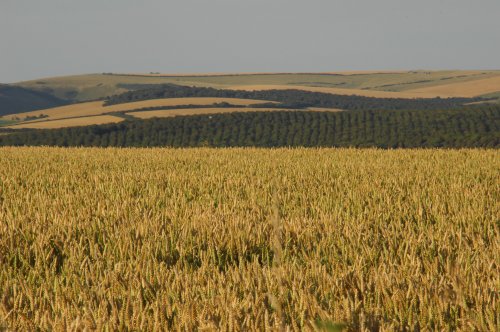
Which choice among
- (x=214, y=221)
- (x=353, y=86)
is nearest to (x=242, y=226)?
(x=214, y=221)

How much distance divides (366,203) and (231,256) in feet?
11.1

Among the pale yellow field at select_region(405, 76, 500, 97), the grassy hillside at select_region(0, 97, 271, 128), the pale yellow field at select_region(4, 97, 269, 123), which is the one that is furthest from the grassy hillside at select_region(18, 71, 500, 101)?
the grassy hillside at select_region(0, 97, 271, 128)

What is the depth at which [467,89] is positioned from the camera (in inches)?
4439

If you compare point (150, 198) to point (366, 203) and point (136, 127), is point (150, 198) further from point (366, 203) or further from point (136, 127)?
point (136, 127)

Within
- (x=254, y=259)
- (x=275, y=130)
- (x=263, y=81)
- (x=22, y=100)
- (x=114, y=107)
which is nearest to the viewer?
(x=254, y=259)

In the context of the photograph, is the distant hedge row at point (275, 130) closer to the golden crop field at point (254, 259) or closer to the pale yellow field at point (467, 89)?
the golden crop field at point (254, 259)

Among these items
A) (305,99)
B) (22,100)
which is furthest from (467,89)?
(22,100)

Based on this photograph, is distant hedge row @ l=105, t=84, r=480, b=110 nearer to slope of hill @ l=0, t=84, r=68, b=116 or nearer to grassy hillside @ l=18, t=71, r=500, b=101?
grassy hillside @ l=18, t=71, r=500, b=101

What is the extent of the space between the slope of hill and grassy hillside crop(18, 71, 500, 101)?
6.05m

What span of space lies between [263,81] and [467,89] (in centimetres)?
5603

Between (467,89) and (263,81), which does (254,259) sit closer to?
(467,89)

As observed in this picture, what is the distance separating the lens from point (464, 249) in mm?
4750

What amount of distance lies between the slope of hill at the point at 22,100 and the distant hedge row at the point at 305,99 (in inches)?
2287

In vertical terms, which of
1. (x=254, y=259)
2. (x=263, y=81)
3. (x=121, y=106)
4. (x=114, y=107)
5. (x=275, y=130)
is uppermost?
(x=254, y=259)
